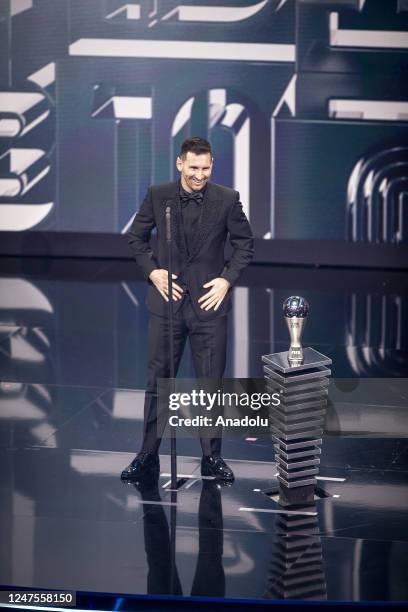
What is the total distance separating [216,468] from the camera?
6230mm

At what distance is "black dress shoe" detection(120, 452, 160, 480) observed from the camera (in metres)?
6.23

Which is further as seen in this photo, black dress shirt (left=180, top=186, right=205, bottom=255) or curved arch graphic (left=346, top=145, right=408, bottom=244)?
curved arch graphic (left=346, top=145, right=408, bottom=244)

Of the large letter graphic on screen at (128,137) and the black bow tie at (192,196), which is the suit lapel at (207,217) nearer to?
the black bow tie at (192,196)

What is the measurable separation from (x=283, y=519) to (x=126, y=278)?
289 inches

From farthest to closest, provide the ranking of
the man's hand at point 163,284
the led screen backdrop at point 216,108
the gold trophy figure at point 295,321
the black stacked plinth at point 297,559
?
the led screen backdrop at point 216,108
the man's hand at point 163,284
the gold trophy figure at point 295,321
the black stacked plinth at point 297,559

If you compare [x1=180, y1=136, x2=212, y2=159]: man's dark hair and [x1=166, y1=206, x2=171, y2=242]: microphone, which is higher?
[x1=180, y1=136, x2=212, y2=159]: man's dark hair

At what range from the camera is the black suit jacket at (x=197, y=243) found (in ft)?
20.1

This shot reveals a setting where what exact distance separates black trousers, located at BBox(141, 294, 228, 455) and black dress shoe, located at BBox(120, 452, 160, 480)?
75 millimetres

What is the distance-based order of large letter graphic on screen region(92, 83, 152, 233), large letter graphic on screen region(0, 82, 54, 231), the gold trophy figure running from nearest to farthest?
the gold trophy figure < large letter graphic on screen region(92, 83, 152, 233) < large letter graphic on screen region(0, 82, 54, 231)

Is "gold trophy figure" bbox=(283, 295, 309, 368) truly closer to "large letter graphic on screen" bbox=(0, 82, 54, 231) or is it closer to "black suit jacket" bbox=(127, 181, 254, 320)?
"black suit jacket" bbox=(127, 181, 254, 320)

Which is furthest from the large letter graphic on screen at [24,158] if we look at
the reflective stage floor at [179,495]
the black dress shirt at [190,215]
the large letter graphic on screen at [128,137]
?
the black dress shirt at [190,215]

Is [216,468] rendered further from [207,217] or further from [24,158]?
[24,158]

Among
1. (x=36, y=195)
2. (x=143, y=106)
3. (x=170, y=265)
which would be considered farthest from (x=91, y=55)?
(x=170, y=265)

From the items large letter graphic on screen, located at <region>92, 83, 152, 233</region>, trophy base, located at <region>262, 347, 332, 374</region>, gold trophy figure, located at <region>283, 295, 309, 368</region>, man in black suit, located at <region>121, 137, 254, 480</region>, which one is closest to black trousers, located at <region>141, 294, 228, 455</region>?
man in black suit, located at <region>121, 137, 254, 480</region>
